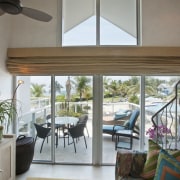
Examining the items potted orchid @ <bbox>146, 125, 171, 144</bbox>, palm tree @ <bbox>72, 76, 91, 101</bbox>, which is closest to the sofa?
potted orchid @ <bbox>146, 125, 171, 144</bbox>

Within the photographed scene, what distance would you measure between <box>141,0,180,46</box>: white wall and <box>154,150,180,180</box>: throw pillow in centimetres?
260

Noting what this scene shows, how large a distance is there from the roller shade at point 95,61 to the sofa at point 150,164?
6.03ft

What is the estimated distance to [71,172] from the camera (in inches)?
168

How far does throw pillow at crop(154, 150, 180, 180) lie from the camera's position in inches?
90.7

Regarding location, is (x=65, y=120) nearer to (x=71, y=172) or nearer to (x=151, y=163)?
(x=71, y=172)

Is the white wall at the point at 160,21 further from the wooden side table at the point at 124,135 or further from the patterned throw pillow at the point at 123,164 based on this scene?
the patterned throw pillow at the point at 123,164

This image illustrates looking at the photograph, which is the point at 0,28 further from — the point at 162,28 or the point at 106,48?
the point at 162,28

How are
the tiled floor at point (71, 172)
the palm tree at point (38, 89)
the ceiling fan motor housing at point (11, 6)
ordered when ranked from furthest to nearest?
the palm tree at point (38, 89) < the tiled floor at point (71, 172) < the ceiling fan motor housing at point (11, 6)

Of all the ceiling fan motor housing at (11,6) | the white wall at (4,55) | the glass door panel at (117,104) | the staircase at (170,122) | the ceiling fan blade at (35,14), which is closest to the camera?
the ceiling fan motor housing at (11,6)

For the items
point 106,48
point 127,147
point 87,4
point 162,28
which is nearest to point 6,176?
point 127,147

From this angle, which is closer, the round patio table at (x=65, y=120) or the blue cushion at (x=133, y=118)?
the blue cushion at (x=133, y=118)

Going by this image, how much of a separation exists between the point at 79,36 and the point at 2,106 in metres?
1.99

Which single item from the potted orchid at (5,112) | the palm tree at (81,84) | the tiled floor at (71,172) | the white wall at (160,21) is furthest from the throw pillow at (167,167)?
the white wall at (160,21)

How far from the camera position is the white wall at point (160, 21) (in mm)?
4500
